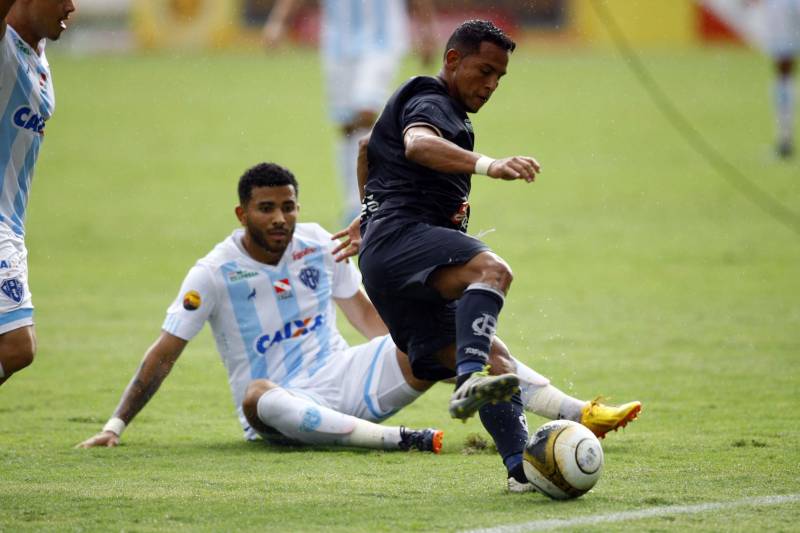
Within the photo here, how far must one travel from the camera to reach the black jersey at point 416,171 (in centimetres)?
560

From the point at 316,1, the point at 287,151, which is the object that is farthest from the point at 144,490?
the point at 316,1

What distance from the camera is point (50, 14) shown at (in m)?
5.87

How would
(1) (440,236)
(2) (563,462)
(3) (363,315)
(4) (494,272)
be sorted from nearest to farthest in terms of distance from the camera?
(4) (494,272) < (2) (563,462) < (1) (440,236) < (3) (363,315)

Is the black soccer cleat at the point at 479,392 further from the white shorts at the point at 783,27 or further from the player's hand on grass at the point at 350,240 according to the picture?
the white shorts at the point at 783,27

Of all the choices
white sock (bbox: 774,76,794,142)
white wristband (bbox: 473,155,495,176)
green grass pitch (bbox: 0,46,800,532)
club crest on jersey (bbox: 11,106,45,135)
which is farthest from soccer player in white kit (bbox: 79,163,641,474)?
white sock (bbox: 774,76,794,142)

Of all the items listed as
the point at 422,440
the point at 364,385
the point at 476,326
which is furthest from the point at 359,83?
the point at 476,326

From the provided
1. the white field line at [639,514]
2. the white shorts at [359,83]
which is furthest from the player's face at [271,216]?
the white shorts at [359,83]

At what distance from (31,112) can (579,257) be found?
8.84 metres

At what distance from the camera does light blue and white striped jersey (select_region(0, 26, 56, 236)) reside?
587 centimetres

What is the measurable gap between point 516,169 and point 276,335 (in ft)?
8.38

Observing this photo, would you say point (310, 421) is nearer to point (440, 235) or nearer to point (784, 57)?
point (440, 235)

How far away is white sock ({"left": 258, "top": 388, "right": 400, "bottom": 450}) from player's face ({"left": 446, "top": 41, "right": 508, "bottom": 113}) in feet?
5.79

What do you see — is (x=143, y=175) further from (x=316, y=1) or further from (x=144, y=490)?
(x=316, y=1)

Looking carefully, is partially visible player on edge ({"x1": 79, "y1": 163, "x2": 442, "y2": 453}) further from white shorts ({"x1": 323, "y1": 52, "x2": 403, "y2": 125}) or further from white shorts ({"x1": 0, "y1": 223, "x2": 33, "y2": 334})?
white shorts ({"x1": 323, "y1": 52, "x2": 403, "y2": 125})
